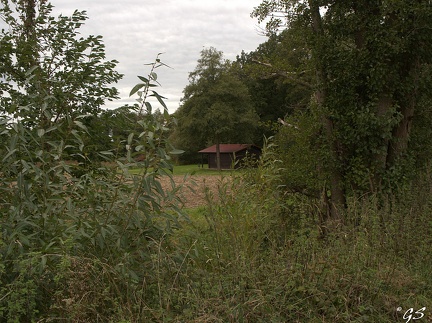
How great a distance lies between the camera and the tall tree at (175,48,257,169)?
4734 centimetres

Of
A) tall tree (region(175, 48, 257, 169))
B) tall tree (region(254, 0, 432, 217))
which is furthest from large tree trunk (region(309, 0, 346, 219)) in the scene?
tall tree (region(175, 48, 257, 169))

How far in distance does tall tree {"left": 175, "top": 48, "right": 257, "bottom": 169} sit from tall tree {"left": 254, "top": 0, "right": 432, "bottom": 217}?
37.2 metres

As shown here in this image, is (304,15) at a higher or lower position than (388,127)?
higher

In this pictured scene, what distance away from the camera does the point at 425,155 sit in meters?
9.53

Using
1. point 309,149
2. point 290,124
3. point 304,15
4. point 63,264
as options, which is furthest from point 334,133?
point 63,264

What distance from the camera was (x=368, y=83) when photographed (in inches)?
348

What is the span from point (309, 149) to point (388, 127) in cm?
167

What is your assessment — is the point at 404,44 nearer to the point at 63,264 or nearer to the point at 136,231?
the point at 136,231

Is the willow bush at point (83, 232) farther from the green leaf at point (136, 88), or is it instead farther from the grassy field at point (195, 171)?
the grassy field at point (195, 171)

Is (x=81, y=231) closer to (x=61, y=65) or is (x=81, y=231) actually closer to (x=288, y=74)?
(x=61, y=65)

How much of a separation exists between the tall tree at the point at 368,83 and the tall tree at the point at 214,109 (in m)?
37.2

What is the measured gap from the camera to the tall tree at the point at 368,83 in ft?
28.1

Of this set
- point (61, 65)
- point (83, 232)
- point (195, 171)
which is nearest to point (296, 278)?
point (195, 171)

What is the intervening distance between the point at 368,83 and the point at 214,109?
38.5 meters
